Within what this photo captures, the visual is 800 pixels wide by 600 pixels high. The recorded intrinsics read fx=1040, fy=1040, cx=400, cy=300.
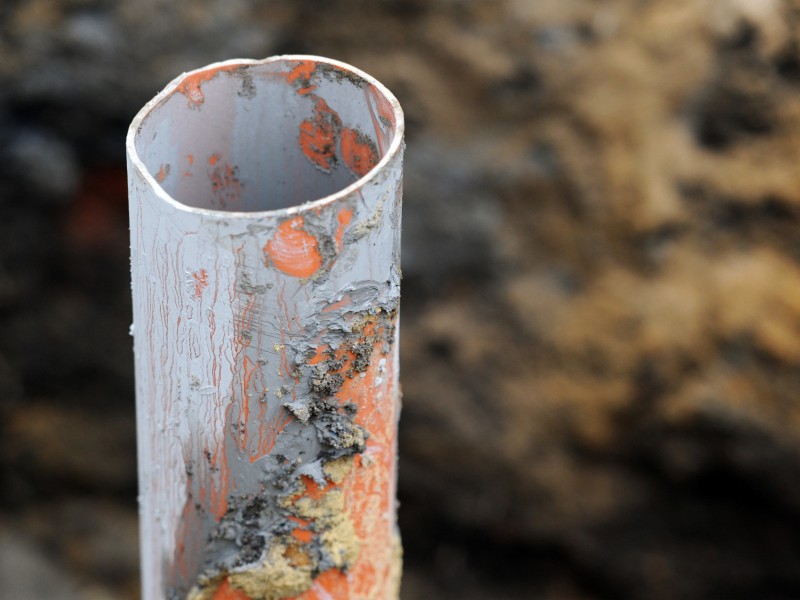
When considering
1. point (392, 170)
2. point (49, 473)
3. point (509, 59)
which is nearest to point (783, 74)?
point (509, 59)

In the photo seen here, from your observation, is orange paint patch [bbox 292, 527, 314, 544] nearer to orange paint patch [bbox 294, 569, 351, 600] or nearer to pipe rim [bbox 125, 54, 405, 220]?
orange paint patch [bbox 294, 569, 351, 600]

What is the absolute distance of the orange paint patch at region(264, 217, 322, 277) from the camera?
930 millimetres

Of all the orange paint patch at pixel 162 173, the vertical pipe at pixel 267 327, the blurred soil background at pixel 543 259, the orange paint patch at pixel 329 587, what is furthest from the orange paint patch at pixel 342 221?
the blurred soil background at pixel 543 259

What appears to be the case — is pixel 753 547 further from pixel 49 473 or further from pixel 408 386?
pixel 49 473

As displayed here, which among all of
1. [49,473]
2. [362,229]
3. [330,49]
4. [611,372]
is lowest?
[49,473]

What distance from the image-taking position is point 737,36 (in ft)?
9.01

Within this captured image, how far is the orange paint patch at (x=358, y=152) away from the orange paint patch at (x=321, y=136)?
2 cm

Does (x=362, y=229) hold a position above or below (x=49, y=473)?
above

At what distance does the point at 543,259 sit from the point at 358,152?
6.53 ft

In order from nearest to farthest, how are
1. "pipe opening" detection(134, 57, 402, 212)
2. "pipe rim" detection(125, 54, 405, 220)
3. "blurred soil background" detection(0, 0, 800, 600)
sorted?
"pipe rim" detection(125, 54, 405, 220), "pipe opening" detection(134, 57, 402, 212), "blurred soil background" detection(0, 0, 800, 600)

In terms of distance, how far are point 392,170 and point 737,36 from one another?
Answer: 206 cm

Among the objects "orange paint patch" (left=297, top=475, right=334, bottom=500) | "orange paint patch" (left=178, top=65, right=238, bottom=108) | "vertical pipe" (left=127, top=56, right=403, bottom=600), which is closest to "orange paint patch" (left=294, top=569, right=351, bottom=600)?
"vertical pipe" (left=127, top=56, right=403, bottom=600)

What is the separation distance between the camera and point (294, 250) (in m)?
0.95

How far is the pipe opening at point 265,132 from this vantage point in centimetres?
108
